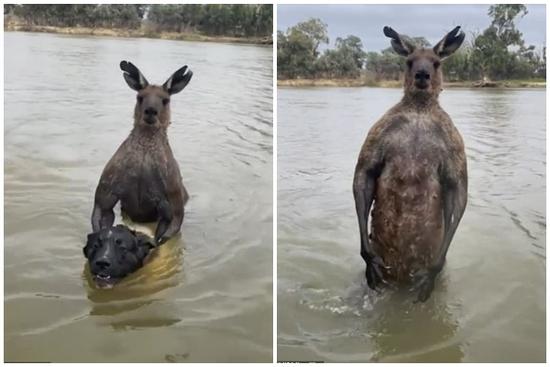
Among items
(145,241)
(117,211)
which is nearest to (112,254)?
(145,241)

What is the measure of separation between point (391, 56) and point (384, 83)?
0.42 feet

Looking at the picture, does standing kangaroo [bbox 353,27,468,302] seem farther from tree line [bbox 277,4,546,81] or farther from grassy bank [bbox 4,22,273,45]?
grassy bank [bbox 4,22,273,45]

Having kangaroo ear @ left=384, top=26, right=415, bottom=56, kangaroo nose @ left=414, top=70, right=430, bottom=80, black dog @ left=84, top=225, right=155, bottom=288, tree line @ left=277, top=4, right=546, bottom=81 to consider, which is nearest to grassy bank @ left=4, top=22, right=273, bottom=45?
tree line @ left=277, top=4, right=546, bottom=81

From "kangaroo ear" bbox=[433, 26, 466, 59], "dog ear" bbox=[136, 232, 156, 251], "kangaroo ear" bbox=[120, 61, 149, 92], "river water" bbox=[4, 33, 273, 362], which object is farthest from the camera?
"kangaroo ear" bbox=[120, 61, 149, 92]

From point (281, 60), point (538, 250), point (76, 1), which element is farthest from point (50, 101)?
point (538, 250)

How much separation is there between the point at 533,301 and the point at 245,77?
1633 mm

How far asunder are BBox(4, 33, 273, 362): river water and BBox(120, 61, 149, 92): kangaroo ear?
0.40 feet

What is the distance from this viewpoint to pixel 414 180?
3047 millimetres

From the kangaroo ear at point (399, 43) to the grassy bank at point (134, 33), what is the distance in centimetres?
51

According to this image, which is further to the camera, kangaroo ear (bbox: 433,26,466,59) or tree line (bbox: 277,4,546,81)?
tree line (bbox: 277,4,546,81)

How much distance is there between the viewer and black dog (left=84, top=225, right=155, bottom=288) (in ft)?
10.0

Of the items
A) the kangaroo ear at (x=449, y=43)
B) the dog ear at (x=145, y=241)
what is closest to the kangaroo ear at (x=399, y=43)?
the kangaroo ear at (x=449, y=43)

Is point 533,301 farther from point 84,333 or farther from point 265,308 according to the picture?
point 84,333

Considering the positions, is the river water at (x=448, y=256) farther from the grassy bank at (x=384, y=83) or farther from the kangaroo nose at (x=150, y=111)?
the kangaroo nose at (x=150, y=111)
